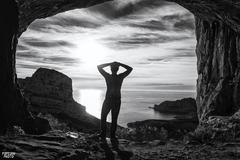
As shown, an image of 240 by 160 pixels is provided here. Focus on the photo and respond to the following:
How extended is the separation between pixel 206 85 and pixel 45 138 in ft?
49.6

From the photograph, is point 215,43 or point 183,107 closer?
point 215,43

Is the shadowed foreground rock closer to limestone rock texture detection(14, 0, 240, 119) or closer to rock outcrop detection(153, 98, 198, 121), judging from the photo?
limestone rock texture detection(14, 0, 240, 119)

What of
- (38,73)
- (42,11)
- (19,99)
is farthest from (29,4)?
(38,73)

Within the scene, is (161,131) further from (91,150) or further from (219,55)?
(91,150)

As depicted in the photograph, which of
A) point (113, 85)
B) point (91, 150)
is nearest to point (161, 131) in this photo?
point (113, 85)

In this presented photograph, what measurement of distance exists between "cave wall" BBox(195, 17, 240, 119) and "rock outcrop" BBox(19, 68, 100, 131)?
31530 mm

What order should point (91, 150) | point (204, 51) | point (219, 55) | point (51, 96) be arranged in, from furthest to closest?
point (51, 96), point (204, 51), point (219, 55), point (91, 150)

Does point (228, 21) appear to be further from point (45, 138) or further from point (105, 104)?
point (45, 138)

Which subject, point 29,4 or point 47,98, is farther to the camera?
point 47,98

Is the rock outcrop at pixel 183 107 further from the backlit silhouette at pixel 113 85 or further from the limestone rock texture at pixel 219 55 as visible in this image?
the backlit silhouette at pixel 113 85

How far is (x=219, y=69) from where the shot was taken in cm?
1923

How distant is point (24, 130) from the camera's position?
12.0 metres

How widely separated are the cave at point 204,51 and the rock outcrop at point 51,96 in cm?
3216

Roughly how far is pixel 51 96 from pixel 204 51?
38.0m
